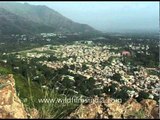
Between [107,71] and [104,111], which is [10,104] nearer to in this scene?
[104,111]

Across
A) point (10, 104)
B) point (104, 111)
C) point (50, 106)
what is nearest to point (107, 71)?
point (104, 111)

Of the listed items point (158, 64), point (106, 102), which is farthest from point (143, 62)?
point (106, 102)

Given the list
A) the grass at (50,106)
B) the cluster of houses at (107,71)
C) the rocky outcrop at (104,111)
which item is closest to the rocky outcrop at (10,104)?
the grass at (50,106)

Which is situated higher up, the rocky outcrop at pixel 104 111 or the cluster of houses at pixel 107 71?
the rocky outcrop at pixel 104 111

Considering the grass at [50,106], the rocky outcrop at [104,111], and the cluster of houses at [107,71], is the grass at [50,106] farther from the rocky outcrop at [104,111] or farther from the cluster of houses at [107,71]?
the cluster of houses at [107,71]

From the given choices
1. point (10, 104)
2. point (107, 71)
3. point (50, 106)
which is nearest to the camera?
point (50, 106)

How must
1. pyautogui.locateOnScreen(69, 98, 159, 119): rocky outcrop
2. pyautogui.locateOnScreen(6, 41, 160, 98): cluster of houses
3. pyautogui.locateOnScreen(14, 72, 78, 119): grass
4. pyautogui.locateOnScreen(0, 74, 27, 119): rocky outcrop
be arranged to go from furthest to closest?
pyautogui.locateOnScreen(6, 41, 160, 98): cluster of houses, pyautogui.locateOnScreen(69, 98, 159, 119): rocky outcrop, pyautogui.locateOnScreen(0, 74, 27, 119): rocky outcrop, pyautogui.locateOnScreen(14, 72, 78, 119): grass

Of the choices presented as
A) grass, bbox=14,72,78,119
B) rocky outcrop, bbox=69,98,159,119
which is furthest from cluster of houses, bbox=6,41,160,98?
rocky outcrop, bbox=69,98,159,119

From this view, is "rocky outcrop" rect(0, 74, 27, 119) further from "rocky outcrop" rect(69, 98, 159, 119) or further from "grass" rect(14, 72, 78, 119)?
"rocky outcrop" rect(69, 98, 159, 119)

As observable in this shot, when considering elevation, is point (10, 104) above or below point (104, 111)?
above

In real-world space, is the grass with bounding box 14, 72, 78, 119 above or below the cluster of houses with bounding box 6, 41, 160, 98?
above

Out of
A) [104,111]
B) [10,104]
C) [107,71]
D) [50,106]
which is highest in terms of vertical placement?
[50,106]

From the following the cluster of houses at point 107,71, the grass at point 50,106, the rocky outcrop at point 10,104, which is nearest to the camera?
the grass at point 50,106
